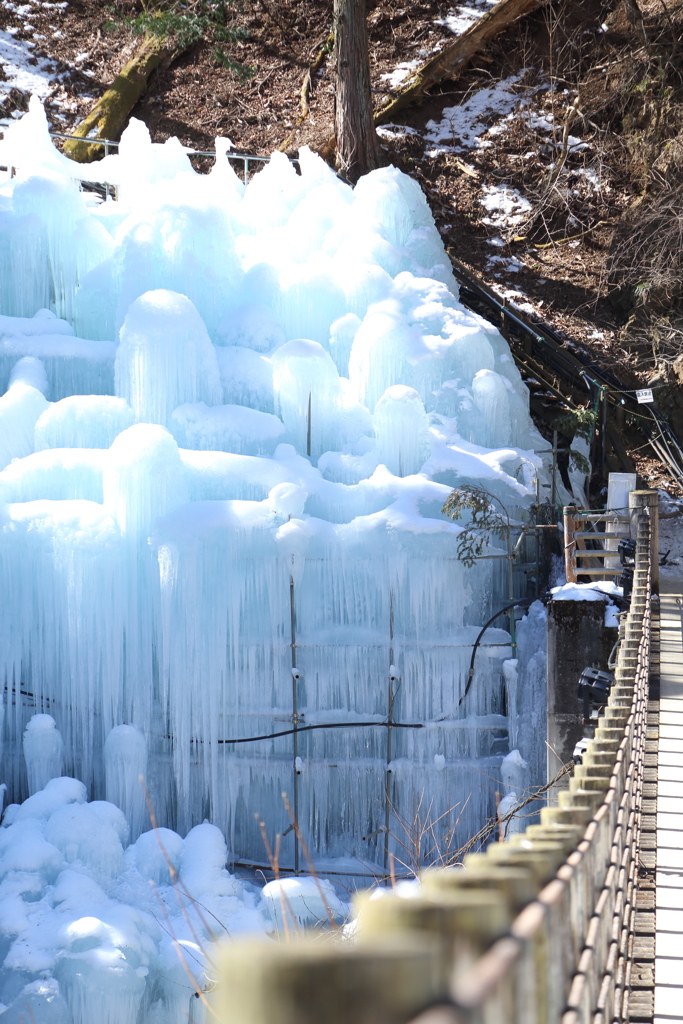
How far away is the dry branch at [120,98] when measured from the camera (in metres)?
15.8

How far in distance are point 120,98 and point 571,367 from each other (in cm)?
937

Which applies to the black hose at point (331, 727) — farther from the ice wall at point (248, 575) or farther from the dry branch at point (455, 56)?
the dry branch at point (455, 56)

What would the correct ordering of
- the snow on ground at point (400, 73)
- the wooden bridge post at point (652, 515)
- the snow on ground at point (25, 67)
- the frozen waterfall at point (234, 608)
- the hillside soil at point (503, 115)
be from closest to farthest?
the wooden bridge post at point (652, 515)
the frozen waterfall at point (234, 608)
the hillside soil at point (503, 115)
the snow on ground at point (400, 73)
the snow on ground at point (25, 67)

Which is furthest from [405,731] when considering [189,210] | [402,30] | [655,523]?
[402,30]

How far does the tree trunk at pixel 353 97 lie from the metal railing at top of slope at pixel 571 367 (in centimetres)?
198

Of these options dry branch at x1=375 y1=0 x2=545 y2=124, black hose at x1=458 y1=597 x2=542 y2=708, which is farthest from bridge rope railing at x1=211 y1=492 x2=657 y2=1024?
dry branch at x1=375 y1=0 x2=545 y2=124

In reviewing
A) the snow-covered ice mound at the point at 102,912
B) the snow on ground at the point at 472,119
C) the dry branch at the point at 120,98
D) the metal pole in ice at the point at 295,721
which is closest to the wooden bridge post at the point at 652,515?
the metal pole in ice at the point at 295,721

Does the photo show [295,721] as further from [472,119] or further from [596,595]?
[472,119]

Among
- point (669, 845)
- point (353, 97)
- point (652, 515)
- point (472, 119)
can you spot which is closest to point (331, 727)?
point (652, 515)

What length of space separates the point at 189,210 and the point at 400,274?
241cm

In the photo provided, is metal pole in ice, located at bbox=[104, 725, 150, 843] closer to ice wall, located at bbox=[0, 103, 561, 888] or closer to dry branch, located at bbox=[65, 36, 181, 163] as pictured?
ice wall, located at bbox=[0, 103, 561, 888]

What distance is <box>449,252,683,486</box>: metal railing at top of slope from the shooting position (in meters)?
13.0

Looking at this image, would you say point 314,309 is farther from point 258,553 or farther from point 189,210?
point 258,553

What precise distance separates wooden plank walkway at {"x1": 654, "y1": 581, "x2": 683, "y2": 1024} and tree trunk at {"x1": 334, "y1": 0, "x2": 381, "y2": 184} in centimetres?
987
